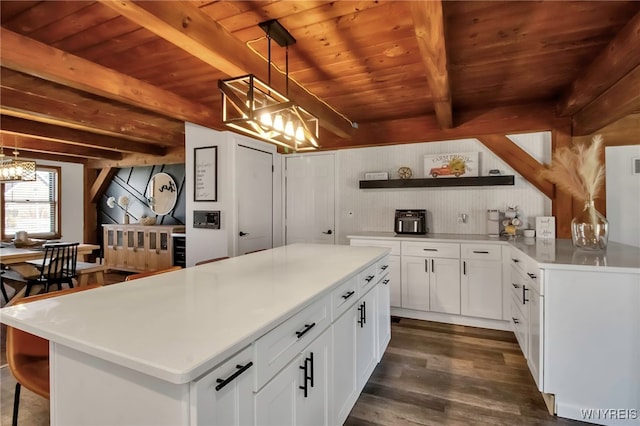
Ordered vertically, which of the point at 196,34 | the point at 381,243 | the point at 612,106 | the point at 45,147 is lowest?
the point at 381,243

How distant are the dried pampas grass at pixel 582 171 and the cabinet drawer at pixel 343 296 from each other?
188 centimetres

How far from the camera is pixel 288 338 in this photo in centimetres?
122

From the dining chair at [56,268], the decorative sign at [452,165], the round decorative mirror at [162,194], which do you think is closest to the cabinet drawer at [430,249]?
the decorative sign at [452,165]

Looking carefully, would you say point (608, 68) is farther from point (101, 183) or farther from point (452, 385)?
point (101, 183)

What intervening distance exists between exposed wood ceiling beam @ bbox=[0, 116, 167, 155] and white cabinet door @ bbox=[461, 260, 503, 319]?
18.2ft

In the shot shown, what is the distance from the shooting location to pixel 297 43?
85.1 inches

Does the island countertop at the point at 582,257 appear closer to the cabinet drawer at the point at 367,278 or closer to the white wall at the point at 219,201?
the cabinet drawer at the point at 367,278

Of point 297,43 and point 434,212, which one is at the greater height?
point 297,43

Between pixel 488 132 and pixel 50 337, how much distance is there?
13.5 ft

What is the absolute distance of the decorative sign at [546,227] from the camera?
3281 mm

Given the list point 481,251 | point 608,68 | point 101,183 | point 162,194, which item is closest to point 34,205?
point 101,183

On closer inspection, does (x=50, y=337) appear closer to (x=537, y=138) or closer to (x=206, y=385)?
(x=206, y=385)

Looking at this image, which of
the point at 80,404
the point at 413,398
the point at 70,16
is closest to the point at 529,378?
the point at 413,398

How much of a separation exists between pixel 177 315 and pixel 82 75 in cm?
237
